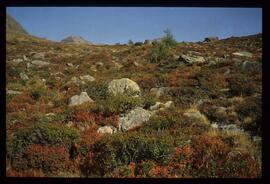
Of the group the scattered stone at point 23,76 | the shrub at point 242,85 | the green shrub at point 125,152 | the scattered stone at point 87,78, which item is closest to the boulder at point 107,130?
the green shrub at point 125,152

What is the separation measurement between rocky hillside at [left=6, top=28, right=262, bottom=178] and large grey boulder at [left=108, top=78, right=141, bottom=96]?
44mm

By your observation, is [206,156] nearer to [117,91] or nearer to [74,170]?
[74,170]

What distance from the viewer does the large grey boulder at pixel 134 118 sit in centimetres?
1041

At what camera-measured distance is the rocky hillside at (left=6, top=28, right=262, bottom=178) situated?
8125 millimetres

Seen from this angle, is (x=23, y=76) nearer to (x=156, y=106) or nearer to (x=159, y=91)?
(x=159, y=91)

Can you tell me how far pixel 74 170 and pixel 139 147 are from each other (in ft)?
5.59

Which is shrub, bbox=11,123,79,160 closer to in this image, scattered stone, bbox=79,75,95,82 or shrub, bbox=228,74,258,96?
shrub, bbox=228,74,258,96

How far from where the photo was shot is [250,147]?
28.3 feet

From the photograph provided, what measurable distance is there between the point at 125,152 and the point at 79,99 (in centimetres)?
510

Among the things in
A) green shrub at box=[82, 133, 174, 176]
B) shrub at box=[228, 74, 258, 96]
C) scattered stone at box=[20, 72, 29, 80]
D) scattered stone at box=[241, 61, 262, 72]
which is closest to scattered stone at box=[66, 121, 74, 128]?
green shrub at box=[82, 133, 174, 176]

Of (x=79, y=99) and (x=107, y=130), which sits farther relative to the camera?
(x=79, y=99)

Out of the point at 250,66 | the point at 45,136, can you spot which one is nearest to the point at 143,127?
the point at 45,136

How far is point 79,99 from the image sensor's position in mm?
12961

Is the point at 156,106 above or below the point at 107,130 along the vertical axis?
above
